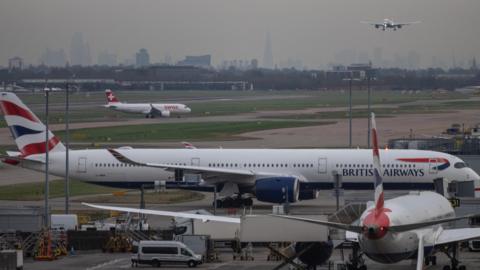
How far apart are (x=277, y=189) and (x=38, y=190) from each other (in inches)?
668

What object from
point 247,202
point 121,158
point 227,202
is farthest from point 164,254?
point 247,202

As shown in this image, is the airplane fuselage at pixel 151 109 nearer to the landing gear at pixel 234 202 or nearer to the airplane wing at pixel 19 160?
the airplane wing at pixel 19 160

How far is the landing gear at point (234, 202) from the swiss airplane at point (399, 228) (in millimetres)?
24633

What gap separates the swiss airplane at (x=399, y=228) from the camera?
32.0 metres

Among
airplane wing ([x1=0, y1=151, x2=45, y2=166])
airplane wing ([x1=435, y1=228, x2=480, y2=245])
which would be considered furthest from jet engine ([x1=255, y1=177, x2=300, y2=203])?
airplane wing ([x1=435, y1=228, x2=480, y2=245])

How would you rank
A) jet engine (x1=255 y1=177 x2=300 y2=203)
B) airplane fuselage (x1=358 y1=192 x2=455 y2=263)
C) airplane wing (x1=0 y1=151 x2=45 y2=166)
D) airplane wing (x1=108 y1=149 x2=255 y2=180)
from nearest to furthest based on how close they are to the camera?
airplane fuselage (x1=358 y1=192 x2=455 y2=263)
airplane wing (x1=108 y1=149 x2=255 y2=180)
jet engine (x1=255 y1=177 x2=300 y2=203)
airplane wing (x1=0 y1=151 x2=45 y2=166)

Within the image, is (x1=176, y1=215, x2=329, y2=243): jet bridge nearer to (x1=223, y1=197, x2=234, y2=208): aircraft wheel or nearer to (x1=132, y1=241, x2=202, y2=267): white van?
(x1=132, y1=241, x2=202, y2=267): white van

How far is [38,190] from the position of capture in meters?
68.9

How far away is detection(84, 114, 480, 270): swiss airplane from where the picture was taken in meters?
32.0

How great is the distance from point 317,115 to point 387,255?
12575cm

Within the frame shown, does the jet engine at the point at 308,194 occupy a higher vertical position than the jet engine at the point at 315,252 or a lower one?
lower

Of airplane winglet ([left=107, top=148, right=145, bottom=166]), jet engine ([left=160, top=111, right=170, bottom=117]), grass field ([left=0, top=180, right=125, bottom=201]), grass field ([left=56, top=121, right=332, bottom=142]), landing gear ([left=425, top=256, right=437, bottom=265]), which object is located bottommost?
grass field ([left=0, top=180, right=125, bottom=201])

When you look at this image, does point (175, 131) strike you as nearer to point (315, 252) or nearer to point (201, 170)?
point (201, 170)

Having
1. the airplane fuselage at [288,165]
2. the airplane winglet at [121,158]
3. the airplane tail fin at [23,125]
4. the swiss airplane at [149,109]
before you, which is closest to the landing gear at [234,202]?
the airplane fuselage at [288,165]
